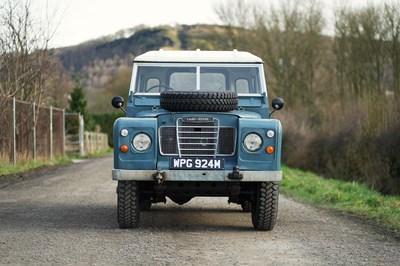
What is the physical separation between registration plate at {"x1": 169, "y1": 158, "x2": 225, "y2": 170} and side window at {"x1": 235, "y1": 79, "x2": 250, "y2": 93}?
6.40ft

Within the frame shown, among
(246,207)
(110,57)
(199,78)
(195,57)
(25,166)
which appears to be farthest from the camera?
(110,57)

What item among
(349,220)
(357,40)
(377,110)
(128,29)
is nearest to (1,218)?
(349,220)

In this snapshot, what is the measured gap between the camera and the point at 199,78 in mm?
11508

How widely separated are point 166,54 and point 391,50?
83.7 feet

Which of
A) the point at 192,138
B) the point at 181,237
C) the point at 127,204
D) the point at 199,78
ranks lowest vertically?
the point at 181,237

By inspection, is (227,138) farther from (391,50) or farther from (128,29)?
(128,29)

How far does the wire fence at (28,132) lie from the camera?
22487 mm

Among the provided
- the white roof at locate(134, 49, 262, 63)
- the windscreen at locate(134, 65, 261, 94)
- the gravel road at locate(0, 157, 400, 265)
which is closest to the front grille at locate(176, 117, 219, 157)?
the gravel road at locate(0, 157, 400, 265)

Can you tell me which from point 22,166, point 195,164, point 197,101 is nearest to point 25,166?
point 22,166

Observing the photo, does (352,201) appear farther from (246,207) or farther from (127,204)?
(127,204)

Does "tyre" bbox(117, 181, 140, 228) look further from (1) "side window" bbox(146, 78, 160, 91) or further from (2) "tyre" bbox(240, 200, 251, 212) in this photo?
(2) "tyre" bbox(240, 200, 251, 212)

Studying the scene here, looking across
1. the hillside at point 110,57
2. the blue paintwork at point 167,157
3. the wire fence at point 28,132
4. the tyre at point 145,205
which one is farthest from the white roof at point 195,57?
the hillside at point 110,57

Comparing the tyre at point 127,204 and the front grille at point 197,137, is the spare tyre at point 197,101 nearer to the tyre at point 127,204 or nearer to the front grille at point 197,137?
the front grille at point 197,137

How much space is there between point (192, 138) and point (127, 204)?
3.77 ft
